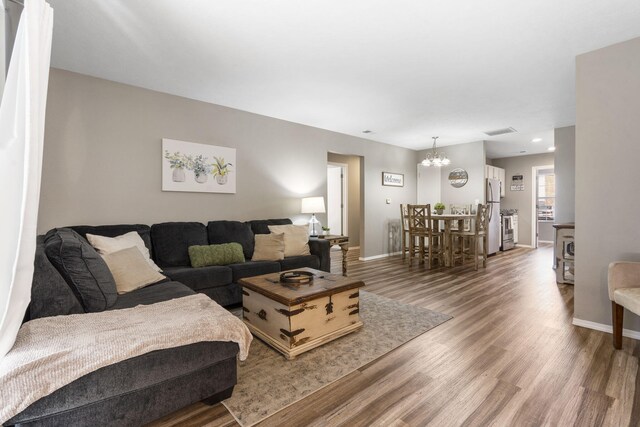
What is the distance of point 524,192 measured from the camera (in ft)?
24.8

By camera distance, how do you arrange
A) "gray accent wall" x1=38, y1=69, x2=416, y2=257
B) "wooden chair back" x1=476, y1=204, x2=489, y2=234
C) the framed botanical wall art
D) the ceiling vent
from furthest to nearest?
the ceiling vent
"wooden chair back" x1=476, y1=204, x2=489, y2=234
the framed botanical wall art
"gray accent wall" x1=38, y1=69, x2=416, y2=257

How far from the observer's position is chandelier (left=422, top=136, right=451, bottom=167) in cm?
570

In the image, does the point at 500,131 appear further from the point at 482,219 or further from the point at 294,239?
the point at 294,239

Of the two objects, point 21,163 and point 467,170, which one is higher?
point 467,170

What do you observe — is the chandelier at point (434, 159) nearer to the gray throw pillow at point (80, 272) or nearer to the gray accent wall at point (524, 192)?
the gray accent wall at point (524, 192)

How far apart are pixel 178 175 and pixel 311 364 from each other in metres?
2.68

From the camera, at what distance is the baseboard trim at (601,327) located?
2.36 meters

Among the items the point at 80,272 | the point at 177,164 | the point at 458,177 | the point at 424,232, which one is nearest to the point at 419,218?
the point at 424,232

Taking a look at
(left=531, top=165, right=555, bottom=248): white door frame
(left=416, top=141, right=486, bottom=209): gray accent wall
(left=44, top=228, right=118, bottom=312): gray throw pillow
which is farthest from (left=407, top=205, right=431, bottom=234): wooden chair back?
(left=44, top=228, right=118, bottom=312): gray throw pillow

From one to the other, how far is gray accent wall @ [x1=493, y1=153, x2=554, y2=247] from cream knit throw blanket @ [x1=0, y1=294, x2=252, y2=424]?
8020 millimetres

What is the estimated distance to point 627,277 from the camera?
218 centimetres

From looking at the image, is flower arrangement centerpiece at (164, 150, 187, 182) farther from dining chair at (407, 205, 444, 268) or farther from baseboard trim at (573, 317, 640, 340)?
baseboard trim at (573, 317, 640, 340)

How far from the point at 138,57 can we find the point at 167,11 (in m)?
0.84

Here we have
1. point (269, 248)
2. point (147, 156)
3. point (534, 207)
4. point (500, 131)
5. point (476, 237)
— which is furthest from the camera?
point (534, 207)
